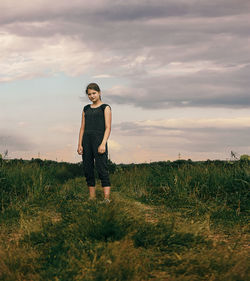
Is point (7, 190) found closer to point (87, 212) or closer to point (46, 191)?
point (46, 191)

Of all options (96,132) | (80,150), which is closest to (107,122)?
(96,132)

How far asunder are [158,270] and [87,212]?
1.54 meters

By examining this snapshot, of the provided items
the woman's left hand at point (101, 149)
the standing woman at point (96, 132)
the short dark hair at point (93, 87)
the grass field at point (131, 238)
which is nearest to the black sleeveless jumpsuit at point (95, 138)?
the standing woman at point (96, 132)

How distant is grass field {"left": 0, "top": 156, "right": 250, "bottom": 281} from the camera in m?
3.13

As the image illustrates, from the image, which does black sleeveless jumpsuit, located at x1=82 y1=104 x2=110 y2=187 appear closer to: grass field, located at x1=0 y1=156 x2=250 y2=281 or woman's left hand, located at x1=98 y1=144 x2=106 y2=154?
woman's left hand, located at x1=98 y1=144 x2=106 y2=154

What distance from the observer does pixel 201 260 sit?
3.33m

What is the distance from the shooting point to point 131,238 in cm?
388

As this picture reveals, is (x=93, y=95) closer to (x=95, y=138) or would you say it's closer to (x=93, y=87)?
(x=93, y=87)

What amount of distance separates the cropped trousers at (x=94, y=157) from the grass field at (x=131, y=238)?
77 centimetres

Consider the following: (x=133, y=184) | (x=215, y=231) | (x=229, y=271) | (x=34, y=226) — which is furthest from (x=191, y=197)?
(x=229, y=271)

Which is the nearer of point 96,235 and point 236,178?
point 96,235

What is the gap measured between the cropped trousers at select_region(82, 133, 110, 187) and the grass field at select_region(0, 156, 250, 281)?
77cm

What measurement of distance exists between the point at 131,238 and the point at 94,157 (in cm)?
296

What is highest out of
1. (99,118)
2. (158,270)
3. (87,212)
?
(99,118)
